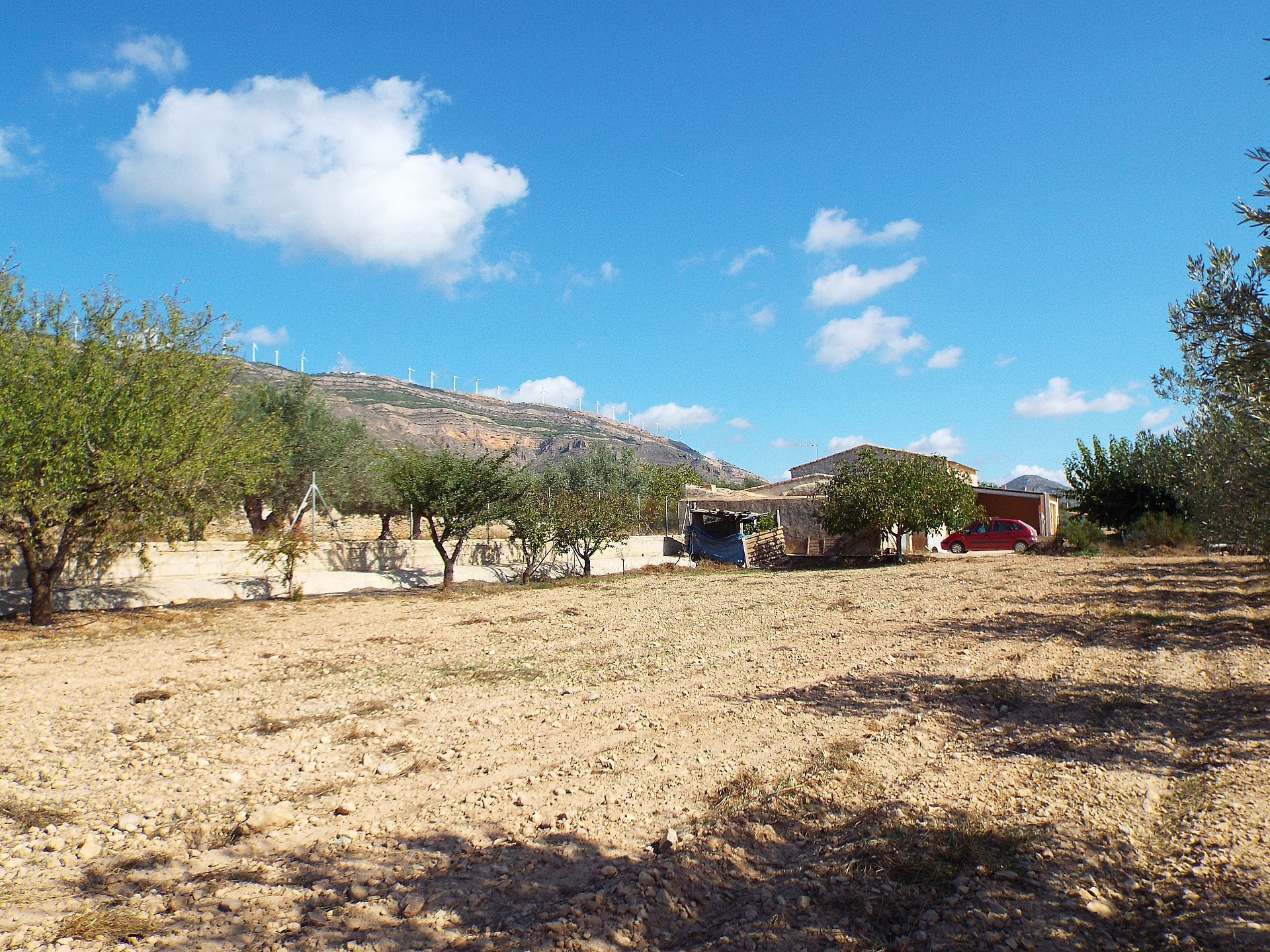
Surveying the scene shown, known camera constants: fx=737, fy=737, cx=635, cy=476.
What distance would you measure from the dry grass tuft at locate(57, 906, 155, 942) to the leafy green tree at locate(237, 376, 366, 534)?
2002cm

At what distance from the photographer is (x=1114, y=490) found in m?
29.0

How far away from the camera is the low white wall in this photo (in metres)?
13.2

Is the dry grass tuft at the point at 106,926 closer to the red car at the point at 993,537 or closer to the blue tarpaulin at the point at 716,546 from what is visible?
the blue tarpaulin at the point at 716,546

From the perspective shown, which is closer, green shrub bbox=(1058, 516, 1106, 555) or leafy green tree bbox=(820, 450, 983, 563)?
leafy green tree bbox=(820, 450, 983, 563)

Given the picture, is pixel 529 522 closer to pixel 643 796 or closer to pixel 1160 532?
pixel 643 796

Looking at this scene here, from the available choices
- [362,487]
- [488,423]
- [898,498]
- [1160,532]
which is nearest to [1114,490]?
[1160,532]

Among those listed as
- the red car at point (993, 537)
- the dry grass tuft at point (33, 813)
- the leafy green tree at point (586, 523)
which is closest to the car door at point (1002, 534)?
the red car at point (993, 537)

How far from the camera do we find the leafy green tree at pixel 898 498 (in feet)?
79.0

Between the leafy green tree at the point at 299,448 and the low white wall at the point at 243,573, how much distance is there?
16.3 feet

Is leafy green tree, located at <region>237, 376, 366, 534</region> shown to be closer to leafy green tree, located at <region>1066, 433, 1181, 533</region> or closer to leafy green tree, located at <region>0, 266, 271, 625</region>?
leafy green tree, located at <region>0, 266, 271, 625</region>

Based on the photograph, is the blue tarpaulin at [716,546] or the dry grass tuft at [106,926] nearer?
the dry grass tuft at [106,926]

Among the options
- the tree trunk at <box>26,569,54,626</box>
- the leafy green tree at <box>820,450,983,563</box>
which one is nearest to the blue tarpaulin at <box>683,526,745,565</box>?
the leafy green tree at <box>820,450,983,563</box>

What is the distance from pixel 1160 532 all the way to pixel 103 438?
97.2ft

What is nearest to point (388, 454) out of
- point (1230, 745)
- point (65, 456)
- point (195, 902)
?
point (65, 456)
